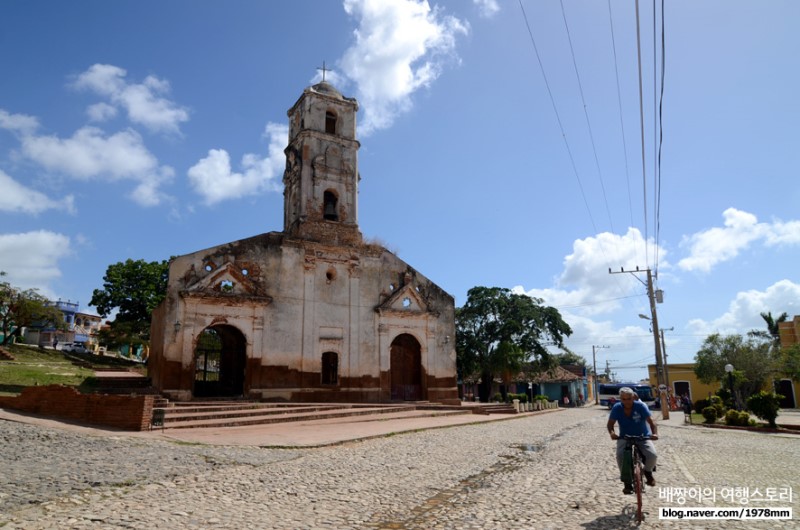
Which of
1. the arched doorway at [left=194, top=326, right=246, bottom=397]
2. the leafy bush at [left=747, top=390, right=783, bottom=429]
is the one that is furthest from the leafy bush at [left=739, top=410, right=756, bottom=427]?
the arched doorway at [left=194, top=326, right=246, bottom=397]

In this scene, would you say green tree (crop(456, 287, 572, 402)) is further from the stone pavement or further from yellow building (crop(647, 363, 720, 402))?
the stone pavement

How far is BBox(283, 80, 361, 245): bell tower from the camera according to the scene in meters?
26.2

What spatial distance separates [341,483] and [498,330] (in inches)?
1455

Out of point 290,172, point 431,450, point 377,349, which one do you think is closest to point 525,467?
point 431,450

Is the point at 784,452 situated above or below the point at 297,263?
below

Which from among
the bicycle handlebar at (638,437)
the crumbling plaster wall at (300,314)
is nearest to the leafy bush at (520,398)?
the crumbling plaster wall at (300,314)

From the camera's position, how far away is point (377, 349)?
26.3 metres

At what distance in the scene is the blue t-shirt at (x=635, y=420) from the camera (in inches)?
274

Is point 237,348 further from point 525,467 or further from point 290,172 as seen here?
point 525,467

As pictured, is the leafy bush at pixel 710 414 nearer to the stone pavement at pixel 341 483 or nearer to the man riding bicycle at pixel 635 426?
the stone pavement at pixel 341 483

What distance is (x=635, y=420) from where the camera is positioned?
700cm

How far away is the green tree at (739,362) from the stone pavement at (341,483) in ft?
98.6

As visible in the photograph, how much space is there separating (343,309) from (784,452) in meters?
17.5

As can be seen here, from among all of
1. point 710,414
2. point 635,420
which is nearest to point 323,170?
point 710,414
